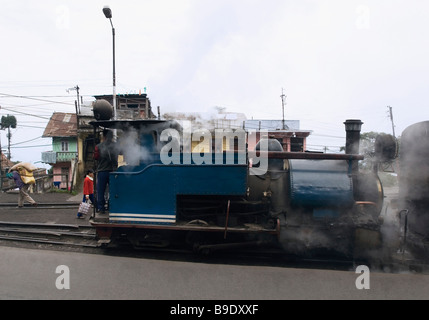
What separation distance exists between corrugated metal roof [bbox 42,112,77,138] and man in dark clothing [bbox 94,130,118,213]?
2564cm

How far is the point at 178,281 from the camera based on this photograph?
13.1 ft

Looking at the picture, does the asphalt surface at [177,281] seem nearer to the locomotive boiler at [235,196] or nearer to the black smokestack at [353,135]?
the locomotive boiler at [235,196]

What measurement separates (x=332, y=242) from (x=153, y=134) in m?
3.56

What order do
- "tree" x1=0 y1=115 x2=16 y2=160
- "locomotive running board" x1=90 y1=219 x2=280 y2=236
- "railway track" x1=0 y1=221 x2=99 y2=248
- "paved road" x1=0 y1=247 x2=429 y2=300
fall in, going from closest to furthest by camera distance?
"paved road" x1=0 y1=247 x2=429 y2=300 → "locomotive running board" x1=90 y1=219 x2=280 y2=236 → "railway track" x1=0 y1=221 x2=99 y2=248 → "tree" x1=0 y1=115 x2=16 y2=160

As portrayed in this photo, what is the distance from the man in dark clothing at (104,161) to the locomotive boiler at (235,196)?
0.23 m

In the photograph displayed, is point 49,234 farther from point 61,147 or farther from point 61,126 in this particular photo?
point 61,126

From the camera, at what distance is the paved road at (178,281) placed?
3648mm

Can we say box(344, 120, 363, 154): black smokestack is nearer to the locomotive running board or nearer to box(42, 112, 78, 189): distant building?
the locomotive running board

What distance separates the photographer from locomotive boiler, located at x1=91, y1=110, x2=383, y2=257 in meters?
4.58

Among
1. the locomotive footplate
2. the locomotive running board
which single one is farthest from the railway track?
the locomotive running board

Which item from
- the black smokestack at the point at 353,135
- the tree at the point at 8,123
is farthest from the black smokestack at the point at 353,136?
the tree at the point at 8,123

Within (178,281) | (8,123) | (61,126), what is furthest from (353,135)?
(8,123)
